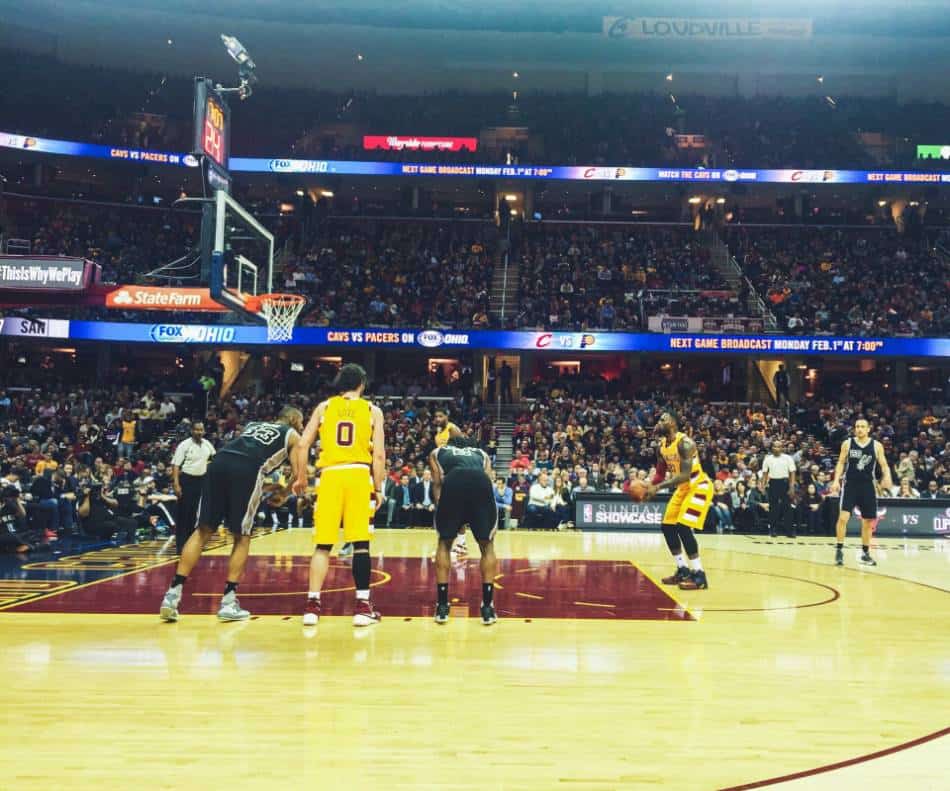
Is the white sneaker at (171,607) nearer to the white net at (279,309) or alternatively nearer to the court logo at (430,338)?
the white net at (279,309)

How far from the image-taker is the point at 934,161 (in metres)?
33.2

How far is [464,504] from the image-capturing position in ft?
24.4

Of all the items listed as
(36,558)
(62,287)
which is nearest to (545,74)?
(62,287)

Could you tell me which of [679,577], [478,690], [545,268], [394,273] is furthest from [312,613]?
Result: [545,268]

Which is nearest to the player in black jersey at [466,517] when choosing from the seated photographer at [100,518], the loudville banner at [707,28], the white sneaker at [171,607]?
the white sneaker at [171,607]

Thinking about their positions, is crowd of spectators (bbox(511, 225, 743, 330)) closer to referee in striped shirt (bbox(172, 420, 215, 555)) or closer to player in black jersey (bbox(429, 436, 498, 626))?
referee in striped shirt (bbox(172, 420, 215, 555))

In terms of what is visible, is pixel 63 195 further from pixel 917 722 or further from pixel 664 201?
pixel 917 722

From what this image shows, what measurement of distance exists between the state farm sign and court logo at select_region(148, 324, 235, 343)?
5.86 meters

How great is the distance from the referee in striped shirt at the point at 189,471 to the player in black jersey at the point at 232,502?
13.8 ft

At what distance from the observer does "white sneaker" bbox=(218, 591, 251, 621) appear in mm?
7160

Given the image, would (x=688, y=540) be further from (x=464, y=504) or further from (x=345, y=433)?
(x=345, y=433)

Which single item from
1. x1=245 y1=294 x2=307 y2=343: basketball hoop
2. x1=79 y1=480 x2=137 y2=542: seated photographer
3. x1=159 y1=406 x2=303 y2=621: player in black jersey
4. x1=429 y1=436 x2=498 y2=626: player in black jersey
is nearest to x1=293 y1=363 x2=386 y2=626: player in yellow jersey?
x1=159 y1=406 x2=303 y2=621: player in black jersey

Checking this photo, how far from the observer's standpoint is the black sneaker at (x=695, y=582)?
9.54m

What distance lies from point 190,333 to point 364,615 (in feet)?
71.5
